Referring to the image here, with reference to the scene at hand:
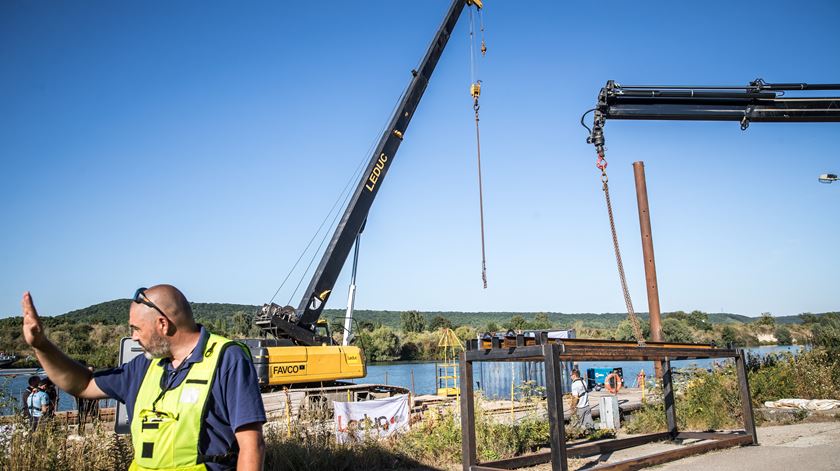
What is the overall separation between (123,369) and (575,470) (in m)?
7.30

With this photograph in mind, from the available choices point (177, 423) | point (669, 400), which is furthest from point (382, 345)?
point (177, 423)

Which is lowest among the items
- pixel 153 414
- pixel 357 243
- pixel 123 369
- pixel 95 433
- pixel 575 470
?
pixel 575 470

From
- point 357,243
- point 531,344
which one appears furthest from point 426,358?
point 531,344

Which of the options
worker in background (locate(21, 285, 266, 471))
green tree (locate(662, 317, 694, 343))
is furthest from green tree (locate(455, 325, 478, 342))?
worker in background (locate(21, 285, 266, 471))

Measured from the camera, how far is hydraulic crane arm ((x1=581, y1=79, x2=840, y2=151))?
41.3ft

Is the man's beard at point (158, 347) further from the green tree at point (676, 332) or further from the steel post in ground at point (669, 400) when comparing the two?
the green tree at point (676, 332)

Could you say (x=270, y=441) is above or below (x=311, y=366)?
below

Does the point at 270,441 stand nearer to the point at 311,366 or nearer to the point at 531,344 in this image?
the point at 531,344

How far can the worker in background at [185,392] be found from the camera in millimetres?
2971

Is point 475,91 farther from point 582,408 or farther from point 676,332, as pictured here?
point 676,332

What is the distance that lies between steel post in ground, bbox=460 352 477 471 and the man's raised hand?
5.74 m

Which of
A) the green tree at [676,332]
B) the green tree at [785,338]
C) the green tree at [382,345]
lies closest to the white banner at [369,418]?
the green tree at [785,338]

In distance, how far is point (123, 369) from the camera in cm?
352

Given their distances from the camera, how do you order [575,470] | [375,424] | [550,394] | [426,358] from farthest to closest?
[426,358] → [375,424] → [575,470] → [550,394]
